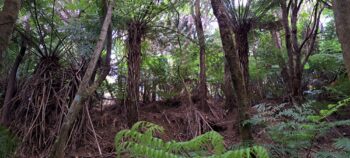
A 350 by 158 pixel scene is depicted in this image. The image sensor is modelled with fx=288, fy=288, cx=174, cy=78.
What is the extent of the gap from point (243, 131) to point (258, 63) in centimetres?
373

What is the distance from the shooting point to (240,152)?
1428 mm

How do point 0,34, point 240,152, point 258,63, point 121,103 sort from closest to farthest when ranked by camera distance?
point 240,152 → point 0,34 → point 121,103 → point 258,63

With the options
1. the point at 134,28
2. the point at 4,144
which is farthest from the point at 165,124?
the point at 4,144

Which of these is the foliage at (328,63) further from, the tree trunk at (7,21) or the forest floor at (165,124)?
the tree trunk at (7,21)

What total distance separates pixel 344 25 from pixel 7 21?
103 inches

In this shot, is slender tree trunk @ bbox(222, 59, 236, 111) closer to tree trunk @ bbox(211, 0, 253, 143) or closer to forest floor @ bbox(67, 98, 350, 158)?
forest floor @ bbox(67, 98, 350, 158)

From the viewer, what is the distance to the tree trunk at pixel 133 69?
395 cm

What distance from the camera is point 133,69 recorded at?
4.04 meters

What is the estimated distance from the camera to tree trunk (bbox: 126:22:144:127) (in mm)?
3945

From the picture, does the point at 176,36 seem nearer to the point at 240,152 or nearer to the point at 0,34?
the point at 0,34

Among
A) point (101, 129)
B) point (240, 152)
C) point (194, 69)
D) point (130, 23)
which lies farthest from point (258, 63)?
point (240, 152)

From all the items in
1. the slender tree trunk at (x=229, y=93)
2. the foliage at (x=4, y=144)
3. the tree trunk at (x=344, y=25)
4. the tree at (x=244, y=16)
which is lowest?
the foliage at (x=4, y=144)

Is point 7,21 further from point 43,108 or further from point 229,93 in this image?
point 229,93

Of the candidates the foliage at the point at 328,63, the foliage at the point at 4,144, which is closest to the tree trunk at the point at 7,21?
the foliage at the point at 4,144
